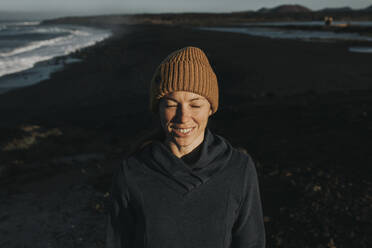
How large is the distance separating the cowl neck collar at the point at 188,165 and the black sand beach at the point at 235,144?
278 cm

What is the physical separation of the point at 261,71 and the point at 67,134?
13.1 m

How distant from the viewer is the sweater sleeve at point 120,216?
1685 mm

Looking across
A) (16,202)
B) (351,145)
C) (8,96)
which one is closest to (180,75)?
(16,202)

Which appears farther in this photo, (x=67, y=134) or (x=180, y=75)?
(x=67, y=134)

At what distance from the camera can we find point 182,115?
162cm

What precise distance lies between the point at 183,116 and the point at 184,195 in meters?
0.43

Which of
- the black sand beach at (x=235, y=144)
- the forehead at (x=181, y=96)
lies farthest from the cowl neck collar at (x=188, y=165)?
the black sand beach at (x=235, y=144)

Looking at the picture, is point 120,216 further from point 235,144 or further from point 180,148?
point 235,144

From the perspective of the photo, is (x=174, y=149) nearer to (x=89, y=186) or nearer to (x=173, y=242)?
(x=173, y=242)

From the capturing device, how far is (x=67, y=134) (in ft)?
32.6

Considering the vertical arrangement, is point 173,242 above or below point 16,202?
above

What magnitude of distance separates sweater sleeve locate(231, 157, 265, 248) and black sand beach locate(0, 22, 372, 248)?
2.39 meters

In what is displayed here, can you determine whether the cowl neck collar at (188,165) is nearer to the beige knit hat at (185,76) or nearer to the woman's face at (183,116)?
the woman's face at (183,116)

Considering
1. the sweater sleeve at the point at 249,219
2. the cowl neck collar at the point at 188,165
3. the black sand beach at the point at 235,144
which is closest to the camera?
the cowl neck collar at the point at 188,165
